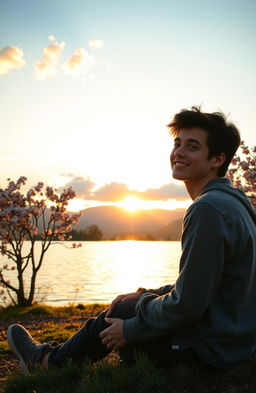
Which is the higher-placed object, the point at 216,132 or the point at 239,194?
the point at 216,132

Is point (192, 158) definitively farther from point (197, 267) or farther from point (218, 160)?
point (197, 267)

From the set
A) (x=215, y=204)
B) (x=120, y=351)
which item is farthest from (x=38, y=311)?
(x=215, y=204)

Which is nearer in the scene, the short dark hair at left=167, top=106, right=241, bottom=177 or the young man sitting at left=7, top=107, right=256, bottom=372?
the young man sitting at left=7, top=107, right=256, bottom=372

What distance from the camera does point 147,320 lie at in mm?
2990

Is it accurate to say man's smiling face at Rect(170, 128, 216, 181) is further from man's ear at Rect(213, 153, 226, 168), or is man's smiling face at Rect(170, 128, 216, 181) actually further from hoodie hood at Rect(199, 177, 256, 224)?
hoodie hood at Rect(199, 177, 256, 224)

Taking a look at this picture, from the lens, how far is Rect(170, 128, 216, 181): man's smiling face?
10.6 feet

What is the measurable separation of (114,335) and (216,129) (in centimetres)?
178

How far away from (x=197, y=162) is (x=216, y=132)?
0.28 m

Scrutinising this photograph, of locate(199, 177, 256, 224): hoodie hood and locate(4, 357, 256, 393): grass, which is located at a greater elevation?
locate(199, 177, 256, 224): hoodie hood

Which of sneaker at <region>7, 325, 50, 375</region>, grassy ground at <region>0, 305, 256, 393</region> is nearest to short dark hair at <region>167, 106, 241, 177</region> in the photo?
grassy ground at <region>0, 305, 256, 393</region>

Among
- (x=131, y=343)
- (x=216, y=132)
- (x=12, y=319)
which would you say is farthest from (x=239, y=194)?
(x=12, y=319)

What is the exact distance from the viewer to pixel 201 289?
8.84 ft

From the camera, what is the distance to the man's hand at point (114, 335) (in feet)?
10.4

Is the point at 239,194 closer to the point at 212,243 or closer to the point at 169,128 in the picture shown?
the point at 212,243
